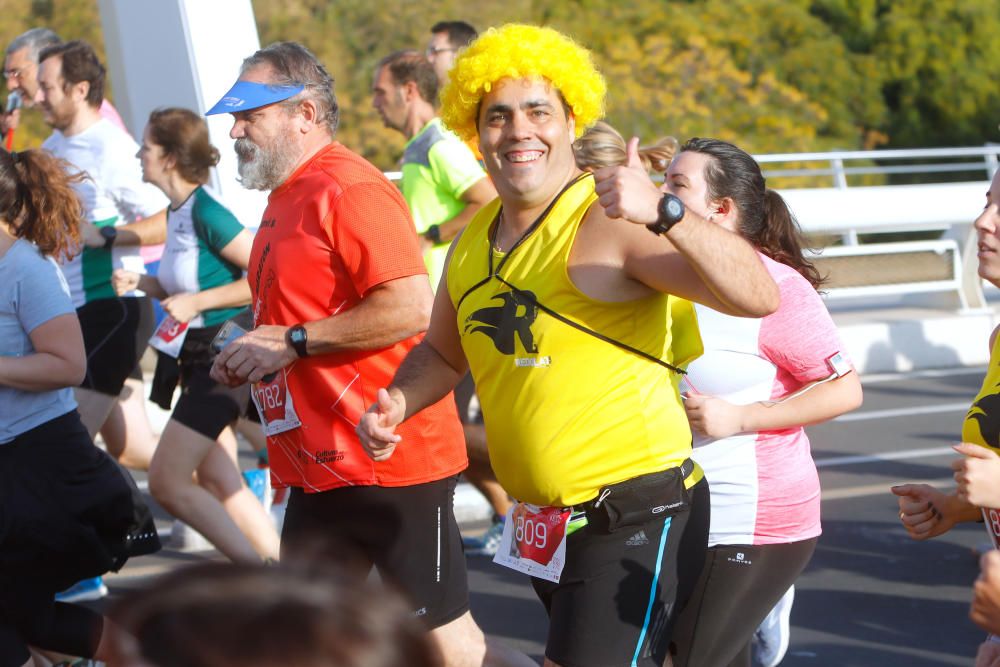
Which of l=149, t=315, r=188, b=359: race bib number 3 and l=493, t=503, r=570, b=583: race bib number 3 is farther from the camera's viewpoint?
l=149, t=315, r=188, b=359: race bib number 3

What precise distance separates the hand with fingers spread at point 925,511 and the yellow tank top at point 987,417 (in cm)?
16

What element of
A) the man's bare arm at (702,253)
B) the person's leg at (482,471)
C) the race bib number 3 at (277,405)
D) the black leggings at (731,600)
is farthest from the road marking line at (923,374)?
the man's bare arm at (702,253)

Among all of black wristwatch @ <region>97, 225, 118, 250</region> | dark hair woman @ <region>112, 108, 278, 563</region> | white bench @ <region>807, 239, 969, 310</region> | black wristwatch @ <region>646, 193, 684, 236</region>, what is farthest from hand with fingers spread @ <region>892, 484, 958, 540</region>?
white bench @ <region>807, 239, 969, 310</region>

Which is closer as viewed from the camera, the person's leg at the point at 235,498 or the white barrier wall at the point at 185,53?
the person's leg at the point at 235,498

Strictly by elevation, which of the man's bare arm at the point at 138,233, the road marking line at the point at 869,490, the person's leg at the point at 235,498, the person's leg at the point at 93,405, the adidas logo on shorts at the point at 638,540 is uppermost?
the man's bare arm at the point at 138,233

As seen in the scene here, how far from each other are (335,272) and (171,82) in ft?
19.2

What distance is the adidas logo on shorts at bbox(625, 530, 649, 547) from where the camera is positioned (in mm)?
3221

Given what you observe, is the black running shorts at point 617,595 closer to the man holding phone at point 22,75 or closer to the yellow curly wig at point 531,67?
the yellow curly wig at point 531,67

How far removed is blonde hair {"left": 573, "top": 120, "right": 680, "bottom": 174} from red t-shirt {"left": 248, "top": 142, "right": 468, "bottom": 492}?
1.19 metres

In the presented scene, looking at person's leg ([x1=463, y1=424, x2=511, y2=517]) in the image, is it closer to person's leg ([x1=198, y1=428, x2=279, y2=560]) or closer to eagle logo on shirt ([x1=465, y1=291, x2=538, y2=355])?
person's leg ([x1=198, y1=428, x2=279, y2=560])

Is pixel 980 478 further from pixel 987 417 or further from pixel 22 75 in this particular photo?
pixel 22 75

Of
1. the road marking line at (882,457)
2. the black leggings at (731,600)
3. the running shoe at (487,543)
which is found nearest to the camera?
the black leggings at (731,600)

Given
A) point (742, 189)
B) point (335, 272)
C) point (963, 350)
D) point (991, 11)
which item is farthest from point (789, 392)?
point (991, 11)

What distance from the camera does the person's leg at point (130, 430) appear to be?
6.92 m
